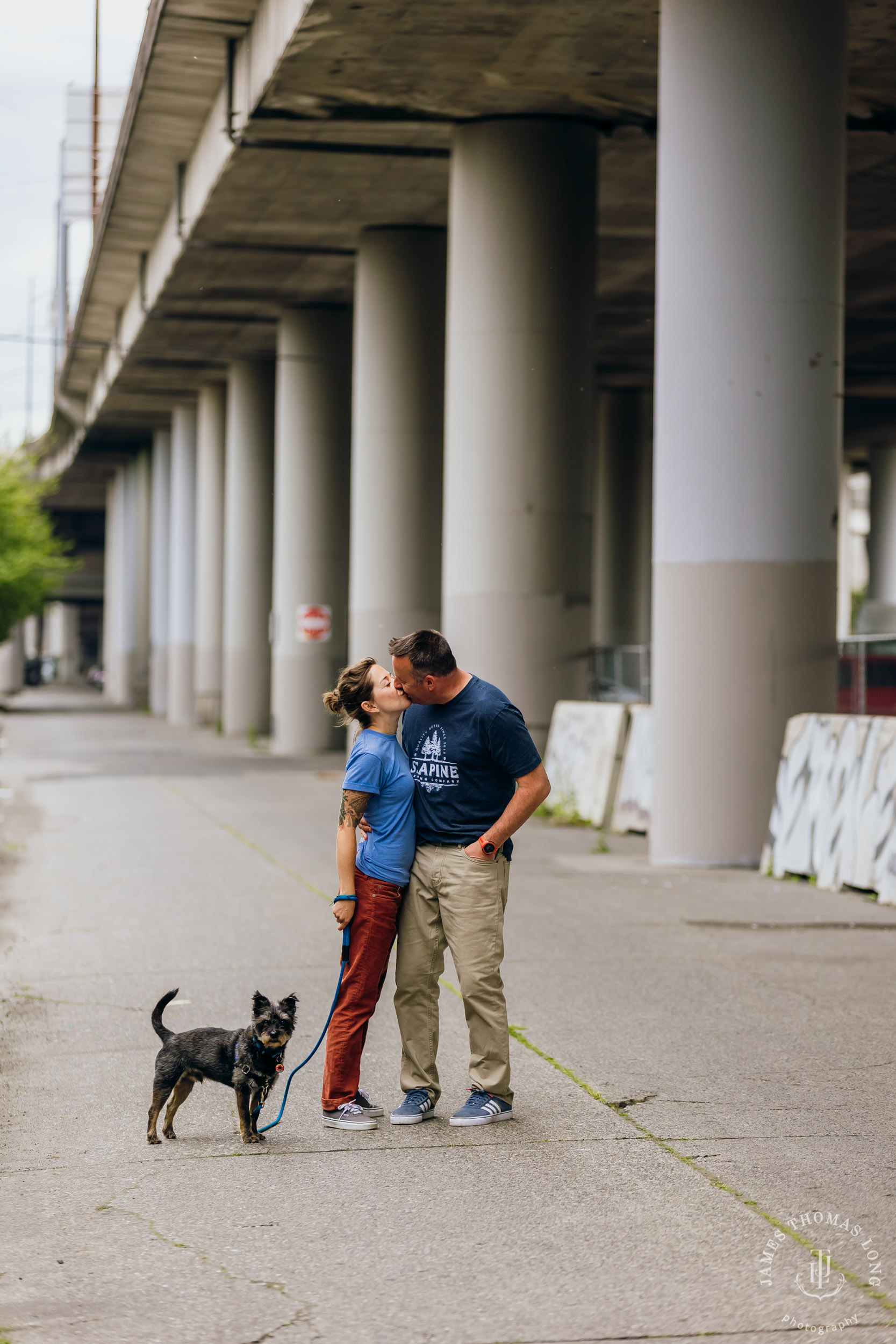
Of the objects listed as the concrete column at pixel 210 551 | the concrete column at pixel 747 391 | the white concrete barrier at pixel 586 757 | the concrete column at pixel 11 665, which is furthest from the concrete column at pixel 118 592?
the concrete column at pixel 747 391

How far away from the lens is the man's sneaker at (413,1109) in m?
6.15

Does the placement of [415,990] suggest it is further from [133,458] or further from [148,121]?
[133,458]

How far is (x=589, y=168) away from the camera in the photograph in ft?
66.5

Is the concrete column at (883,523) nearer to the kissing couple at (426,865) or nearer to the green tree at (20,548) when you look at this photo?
the green tree at (20,548)

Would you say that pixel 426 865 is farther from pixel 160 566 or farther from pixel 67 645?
pixel 67 645

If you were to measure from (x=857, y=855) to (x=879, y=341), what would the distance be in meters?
27.1

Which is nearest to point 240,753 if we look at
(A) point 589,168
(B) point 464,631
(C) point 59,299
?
(B) point 464,631

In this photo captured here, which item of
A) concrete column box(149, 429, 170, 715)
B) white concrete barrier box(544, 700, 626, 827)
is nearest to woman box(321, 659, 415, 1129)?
white concrete barrier box(544, 700, 626, 827)

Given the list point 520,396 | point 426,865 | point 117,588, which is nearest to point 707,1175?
point 426,865

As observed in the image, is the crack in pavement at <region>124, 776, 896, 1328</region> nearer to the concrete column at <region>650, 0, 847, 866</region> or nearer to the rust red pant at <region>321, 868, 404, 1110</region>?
the rust red pant at <region>321, 868, 404, 1110</region>

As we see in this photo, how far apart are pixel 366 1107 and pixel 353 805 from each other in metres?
1.17

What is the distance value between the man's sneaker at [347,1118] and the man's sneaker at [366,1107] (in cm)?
1

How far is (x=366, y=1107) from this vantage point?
6191mm

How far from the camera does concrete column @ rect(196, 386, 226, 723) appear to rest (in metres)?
43.3
